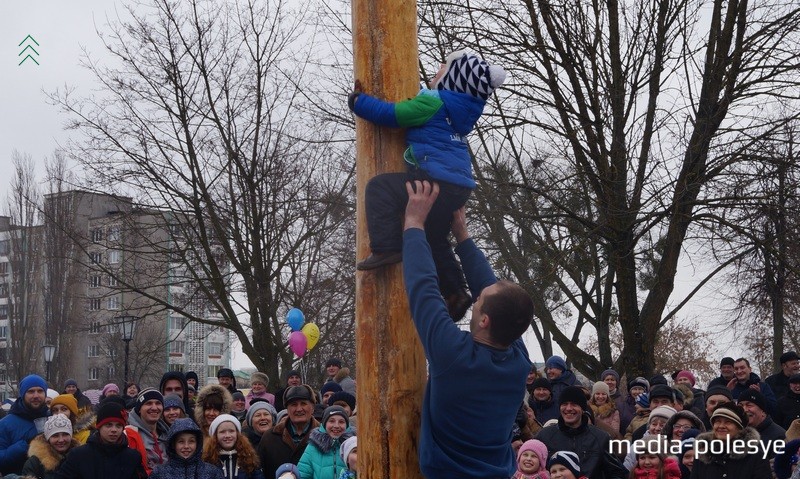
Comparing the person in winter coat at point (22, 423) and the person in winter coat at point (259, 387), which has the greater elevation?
the person in winter coat at point (259, 387)

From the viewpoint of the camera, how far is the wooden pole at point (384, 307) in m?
4.05

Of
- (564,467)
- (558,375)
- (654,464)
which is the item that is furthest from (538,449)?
(558,375)

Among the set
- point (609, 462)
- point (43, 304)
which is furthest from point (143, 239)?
point (43, 304)

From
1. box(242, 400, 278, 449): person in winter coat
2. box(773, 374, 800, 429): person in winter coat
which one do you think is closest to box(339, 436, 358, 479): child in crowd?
box(242, 400, 278, 449): person in winter coat

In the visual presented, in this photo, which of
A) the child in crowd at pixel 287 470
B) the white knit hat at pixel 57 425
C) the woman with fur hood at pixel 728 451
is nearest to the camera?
the woman with fur hood at pixel 728 451

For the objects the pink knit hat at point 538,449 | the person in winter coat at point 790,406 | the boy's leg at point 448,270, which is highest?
the boy's leg at point 448,270

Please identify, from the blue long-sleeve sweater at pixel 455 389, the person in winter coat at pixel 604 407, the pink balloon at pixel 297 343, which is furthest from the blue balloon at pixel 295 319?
the blue long-sleeve sweater at pixel 455 389

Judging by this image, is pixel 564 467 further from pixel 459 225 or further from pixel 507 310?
pixel 507 310

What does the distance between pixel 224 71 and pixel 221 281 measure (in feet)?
14.5

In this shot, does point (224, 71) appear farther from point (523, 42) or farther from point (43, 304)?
point (43, 304)

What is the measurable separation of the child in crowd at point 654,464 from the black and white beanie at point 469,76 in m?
4.88

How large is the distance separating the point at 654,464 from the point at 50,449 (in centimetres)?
491

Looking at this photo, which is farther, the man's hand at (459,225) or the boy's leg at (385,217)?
the man's hand at (459,225)

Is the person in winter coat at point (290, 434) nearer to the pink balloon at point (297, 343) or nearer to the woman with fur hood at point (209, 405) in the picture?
the woman with fur hood at point (209, 405)
